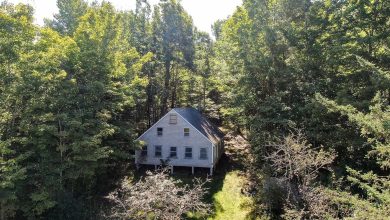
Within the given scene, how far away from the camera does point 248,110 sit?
27.4 m

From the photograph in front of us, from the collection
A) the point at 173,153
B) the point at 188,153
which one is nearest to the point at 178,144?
the point at 173,153

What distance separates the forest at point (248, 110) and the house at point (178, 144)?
2413 mm

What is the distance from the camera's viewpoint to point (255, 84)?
1027 inches

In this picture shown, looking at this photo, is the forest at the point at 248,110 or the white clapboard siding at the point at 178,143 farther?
the white clapboard siding at the point at 178,143

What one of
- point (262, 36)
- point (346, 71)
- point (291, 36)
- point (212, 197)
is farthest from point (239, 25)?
point (212, 197)

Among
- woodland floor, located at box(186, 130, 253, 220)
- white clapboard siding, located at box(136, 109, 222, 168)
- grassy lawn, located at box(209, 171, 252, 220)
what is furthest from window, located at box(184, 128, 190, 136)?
grassy lawn, located at box(209, 171, 252, 220)

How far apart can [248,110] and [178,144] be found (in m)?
6.95

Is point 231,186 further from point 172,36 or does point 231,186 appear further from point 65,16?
point 65,16

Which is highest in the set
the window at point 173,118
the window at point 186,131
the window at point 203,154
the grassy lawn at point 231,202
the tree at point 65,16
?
the tree at point 65,16

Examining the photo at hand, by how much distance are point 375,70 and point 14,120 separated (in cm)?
2040

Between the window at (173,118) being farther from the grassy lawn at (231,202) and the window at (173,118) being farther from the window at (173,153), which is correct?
the grassy lawn at (231,202)

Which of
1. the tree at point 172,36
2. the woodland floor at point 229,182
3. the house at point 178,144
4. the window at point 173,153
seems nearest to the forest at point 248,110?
the woodland floor at point 229,182

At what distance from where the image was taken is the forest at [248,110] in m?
16.0

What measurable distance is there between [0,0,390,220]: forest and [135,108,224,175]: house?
2.41 meters
